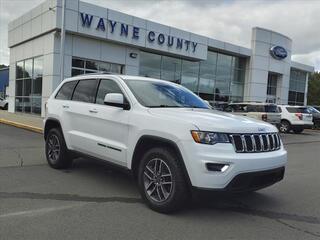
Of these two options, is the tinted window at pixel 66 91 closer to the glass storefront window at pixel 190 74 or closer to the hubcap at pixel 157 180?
the hubcap at pixel 157 180

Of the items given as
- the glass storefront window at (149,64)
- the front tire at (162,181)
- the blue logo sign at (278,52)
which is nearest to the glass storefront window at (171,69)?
the glass storefront window at (149,64)

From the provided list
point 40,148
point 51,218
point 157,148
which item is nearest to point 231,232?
point 157,148

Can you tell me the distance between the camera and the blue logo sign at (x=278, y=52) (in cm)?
3497

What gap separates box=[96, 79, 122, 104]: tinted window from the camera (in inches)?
244

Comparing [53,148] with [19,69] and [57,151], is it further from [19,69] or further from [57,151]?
[19,69]

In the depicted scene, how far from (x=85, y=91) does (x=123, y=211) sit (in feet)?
8.88

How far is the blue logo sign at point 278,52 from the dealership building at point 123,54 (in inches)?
3.7

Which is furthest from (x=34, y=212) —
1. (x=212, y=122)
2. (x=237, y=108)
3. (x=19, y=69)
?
(x=19, y=69)

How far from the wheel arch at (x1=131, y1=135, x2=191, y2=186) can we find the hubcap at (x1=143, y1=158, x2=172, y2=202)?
0.23m

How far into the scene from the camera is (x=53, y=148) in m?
7.57

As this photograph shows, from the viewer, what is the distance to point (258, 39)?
33.9 metres

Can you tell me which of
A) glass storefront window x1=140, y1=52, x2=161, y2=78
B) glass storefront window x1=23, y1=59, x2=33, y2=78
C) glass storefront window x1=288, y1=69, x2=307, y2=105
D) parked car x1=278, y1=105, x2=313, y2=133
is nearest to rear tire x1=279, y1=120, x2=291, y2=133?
parked car x1=278, y1=105, x2=313, y2=133

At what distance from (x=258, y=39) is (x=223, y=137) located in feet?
103

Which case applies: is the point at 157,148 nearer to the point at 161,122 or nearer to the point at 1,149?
the point at 161,122
